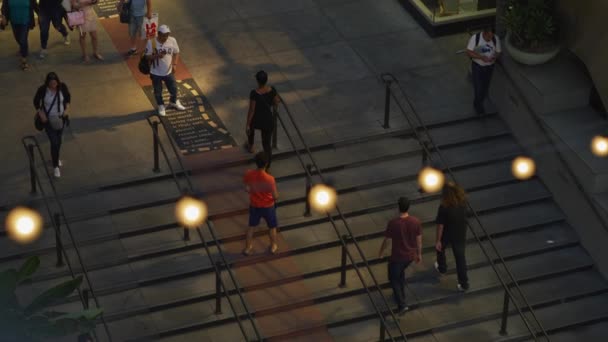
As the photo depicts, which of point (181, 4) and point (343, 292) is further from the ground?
point (181, 4)

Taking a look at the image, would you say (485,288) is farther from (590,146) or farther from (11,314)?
(11,314)

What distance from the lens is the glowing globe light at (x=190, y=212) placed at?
20.9 metres

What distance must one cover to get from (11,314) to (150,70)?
867cm

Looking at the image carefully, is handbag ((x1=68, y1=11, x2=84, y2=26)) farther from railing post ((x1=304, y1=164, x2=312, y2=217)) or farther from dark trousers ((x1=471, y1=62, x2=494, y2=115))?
dark trousers ((x1=471, y1=62, x2=494, y2=115))

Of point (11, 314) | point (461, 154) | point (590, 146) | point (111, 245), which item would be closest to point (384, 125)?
point (461, 154)

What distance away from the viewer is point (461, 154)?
2278 cm

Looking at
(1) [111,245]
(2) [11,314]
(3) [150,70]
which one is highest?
(3) [150,70]

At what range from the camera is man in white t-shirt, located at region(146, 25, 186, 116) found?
22.4 m

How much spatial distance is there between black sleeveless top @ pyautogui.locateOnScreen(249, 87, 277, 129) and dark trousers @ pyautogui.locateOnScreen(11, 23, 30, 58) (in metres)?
4.65

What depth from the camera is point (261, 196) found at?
19.9 meters

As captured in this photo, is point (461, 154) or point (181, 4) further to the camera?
point (181, 4)

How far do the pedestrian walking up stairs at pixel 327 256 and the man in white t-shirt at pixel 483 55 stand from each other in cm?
98

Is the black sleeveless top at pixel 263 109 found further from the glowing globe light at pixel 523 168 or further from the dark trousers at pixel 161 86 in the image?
the glowing globe light at pixel 523 168

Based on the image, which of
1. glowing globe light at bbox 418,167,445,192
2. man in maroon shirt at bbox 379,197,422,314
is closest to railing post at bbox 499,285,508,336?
man in maroon shirt at bbox 379,197,422,314
